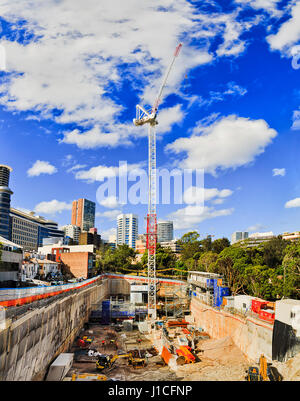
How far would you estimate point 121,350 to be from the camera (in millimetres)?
29875

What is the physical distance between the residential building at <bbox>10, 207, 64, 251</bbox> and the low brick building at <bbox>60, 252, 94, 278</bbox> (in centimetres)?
6174

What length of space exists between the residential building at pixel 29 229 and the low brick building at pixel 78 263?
203ft

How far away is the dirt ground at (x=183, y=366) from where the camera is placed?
22.1 meters

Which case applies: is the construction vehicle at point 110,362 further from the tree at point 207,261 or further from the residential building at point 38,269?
the tree at point 207,261

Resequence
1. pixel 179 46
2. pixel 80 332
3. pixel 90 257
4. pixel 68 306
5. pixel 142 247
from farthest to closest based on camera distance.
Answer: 1. pixel 142 247
2. pixel 90 257
3. pixel 179 46
4. pixel 80 332
5. pixel 68 306

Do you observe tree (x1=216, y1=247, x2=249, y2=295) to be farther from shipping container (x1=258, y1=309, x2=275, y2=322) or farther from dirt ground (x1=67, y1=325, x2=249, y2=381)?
shipping container (x1=258, y1=309, x2=275, y2=322)

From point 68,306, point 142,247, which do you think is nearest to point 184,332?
point 68,306

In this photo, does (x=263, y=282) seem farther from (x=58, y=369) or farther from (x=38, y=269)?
(x=38, y=269)

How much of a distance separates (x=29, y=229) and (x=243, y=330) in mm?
139858

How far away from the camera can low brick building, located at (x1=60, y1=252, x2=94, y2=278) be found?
68.9 m

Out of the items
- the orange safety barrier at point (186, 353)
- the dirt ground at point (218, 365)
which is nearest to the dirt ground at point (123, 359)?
the dirt ground at point (218, 365)
